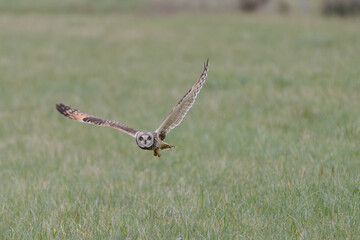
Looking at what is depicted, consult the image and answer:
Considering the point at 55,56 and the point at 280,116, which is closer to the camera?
the point at 280,116

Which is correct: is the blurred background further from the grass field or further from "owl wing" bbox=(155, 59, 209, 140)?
"owl wing" bbox=(155, 59, 209, 140)

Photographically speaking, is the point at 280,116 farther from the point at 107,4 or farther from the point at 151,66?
the point at 107,4

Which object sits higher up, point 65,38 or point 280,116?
point 65,38

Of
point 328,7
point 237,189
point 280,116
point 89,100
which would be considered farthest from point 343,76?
point 328,7

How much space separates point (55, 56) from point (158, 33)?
647 cm

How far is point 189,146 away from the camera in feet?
27.7

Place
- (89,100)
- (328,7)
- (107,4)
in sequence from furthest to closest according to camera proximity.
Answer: (107,4), (328,7), (89,100)

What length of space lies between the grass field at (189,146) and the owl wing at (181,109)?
100 cm

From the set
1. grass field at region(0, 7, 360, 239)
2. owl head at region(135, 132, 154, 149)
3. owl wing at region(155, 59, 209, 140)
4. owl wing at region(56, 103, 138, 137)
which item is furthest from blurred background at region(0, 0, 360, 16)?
owl head at region(135, 132, 154, 149)

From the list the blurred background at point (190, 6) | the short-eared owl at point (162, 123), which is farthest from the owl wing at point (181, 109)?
the blurred background at point (190, 6)

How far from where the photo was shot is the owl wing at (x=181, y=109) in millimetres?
3963

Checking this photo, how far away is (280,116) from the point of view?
978 cm

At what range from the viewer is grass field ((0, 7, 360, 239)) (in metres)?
5.04

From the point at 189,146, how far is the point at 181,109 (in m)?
4.36
